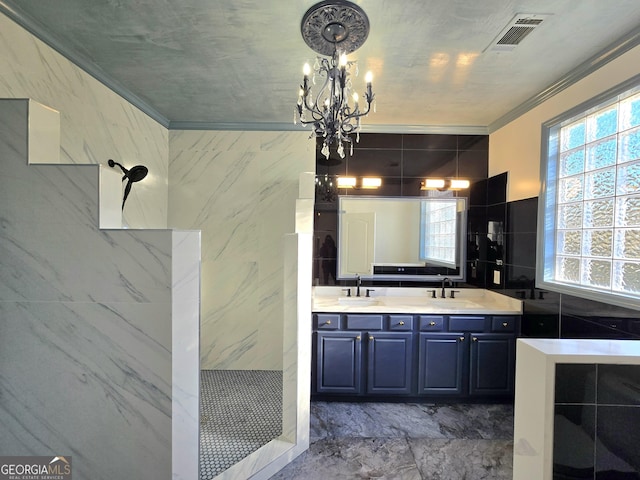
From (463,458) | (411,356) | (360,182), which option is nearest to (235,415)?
(411,356)

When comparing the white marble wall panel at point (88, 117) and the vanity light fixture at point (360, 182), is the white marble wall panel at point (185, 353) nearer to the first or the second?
the white marble wall panel at point (88, 117)

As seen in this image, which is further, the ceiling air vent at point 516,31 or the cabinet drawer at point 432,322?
the cabinet drawer at point 432,322

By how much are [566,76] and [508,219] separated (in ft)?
3.99

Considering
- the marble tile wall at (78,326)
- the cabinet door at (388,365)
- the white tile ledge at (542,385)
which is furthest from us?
the cabinet door at (388,365)

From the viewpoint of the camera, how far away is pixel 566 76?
2.26m

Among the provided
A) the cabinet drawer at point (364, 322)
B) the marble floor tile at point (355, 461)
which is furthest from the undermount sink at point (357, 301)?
the marble floor tile at point (355, 461)

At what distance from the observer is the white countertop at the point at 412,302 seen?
2.82 meters

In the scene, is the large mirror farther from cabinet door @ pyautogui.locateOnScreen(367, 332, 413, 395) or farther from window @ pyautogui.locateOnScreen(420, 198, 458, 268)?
cabinet door @ pyautogui.locateOnScreen(367, 332, 413, 395)

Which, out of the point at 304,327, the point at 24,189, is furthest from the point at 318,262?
the point at 24,189

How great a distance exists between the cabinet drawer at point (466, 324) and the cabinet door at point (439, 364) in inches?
2.5

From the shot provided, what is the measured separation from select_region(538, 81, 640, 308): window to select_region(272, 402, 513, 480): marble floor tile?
4.06 ft

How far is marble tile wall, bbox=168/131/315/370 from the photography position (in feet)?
11.0

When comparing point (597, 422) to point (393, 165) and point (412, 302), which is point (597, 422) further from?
point (393, 165)

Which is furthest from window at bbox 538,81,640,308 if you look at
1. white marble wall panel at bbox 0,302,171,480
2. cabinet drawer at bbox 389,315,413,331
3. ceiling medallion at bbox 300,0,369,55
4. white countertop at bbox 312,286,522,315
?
white marble wall panel at bbox 0,302,171,480
